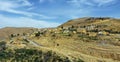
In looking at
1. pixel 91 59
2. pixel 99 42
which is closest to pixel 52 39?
pixel 99 42

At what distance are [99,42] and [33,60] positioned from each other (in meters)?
23.5

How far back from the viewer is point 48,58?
54500mm

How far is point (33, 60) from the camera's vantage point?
187ft

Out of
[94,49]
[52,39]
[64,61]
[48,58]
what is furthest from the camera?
[52,39]

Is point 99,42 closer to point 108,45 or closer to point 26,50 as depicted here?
point 108,45

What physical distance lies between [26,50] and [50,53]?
32.1 feet

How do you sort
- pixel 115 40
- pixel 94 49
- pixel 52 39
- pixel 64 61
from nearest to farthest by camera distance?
pixel 64 61, pixel 94 49, pixel 115 40, pixel 52 39

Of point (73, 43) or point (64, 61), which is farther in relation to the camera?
point (73, 43)

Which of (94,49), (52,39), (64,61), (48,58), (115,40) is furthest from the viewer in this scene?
(52,39)

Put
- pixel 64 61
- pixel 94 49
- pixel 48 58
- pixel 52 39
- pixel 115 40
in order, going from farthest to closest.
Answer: pixel 52 39 < pixel 115 40 < pixel 94 49 < pixel 48 58 < pixel 64 61

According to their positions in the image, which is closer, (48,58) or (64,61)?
(64,61)

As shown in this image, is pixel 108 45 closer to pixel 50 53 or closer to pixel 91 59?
pixel 91 59

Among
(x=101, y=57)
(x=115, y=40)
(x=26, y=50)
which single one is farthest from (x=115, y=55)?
(x=26, y=50)

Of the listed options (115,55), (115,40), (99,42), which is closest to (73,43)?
(99,42)
